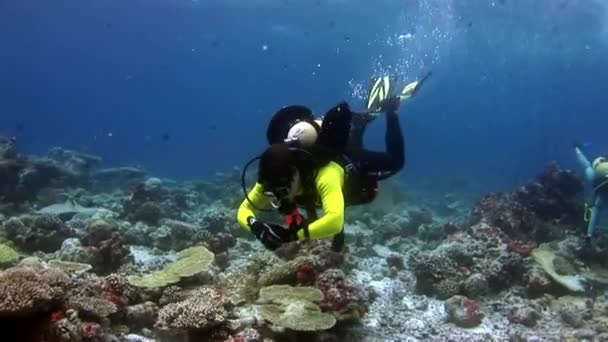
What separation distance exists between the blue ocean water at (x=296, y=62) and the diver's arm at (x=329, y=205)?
174 inches

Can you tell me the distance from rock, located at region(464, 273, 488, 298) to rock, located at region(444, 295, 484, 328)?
67cm

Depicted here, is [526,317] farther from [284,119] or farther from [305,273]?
[284,119]

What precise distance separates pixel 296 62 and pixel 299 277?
74428 mm

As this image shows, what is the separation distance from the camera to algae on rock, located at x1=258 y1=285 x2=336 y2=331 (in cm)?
611

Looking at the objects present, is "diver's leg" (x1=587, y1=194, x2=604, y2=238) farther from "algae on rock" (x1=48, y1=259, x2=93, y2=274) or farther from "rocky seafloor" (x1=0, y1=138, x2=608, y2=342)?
"algae on rock" (x1=48, y1=259, x2=93, y2=274)

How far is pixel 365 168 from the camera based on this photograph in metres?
7.39

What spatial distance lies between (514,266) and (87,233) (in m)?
8.50

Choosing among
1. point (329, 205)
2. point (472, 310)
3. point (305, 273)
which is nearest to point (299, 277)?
point (305, 273)

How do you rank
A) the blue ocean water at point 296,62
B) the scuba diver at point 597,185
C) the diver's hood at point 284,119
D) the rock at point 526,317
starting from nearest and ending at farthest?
the diver's hood at point 284,119 < the rock at point 526,317 < the scuba diver at point 597,185 < the blue ocean water at point 296,62

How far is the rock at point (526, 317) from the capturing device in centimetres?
827

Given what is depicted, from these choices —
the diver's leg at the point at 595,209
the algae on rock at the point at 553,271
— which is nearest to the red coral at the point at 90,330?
the algae on rock at the point at 553,271

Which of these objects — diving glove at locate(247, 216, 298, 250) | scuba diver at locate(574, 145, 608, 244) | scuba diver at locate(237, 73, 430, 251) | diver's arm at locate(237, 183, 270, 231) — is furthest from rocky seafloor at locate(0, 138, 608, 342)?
diving glove at locate(247, 216, 298, 250)

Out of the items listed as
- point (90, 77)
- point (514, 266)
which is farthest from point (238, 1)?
point (90, 77)

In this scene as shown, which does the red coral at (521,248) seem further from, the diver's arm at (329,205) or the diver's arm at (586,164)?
the diver's arm at (329,205)
